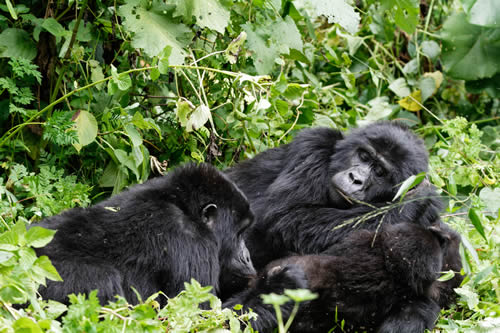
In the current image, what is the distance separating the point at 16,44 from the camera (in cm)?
412

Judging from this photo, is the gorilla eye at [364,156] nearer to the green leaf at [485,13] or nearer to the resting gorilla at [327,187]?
the resting gorilla at [327,187]

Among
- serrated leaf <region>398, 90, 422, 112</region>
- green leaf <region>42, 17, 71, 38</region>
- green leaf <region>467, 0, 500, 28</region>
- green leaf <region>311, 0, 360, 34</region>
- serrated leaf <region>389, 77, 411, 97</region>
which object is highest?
green leaf <region>311, 0, 360, 34</region>

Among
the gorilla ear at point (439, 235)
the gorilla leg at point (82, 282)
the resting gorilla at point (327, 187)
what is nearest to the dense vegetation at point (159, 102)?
the gorilla ear at point (439, 235)

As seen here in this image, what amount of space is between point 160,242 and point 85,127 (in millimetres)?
1164

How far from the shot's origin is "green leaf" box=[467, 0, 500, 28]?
5.28 m

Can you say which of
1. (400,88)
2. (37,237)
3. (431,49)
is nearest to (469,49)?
(431,49)

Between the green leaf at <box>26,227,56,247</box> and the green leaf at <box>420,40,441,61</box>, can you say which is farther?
the green leaf at <box>420,40,441,61</box>

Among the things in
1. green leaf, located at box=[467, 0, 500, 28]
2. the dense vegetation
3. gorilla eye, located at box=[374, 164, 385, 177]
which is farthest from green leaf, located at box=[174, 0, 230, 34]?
green leaf, located at box=[467, 0, 500, 28]

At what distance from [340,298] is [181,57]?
1.61m

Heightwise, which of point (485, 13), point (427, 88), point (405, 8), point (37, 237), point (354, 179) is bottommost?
point (427, 88)

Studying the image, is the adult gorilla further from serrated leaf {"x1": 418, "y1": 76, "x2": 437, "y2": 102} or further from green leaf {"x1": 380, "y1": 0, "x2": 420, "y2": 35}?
serrated leaf {"x1": 418, "y1": 76, "x2": 437, "y2": 102}

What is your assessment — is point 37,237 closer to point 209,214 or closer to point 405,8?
point 209,214

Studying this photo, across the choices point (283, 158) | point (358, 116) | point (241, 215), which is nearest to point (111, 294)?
point (241, 215)

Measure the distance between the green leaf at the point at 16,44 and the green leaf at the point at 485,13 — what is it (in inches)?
128
